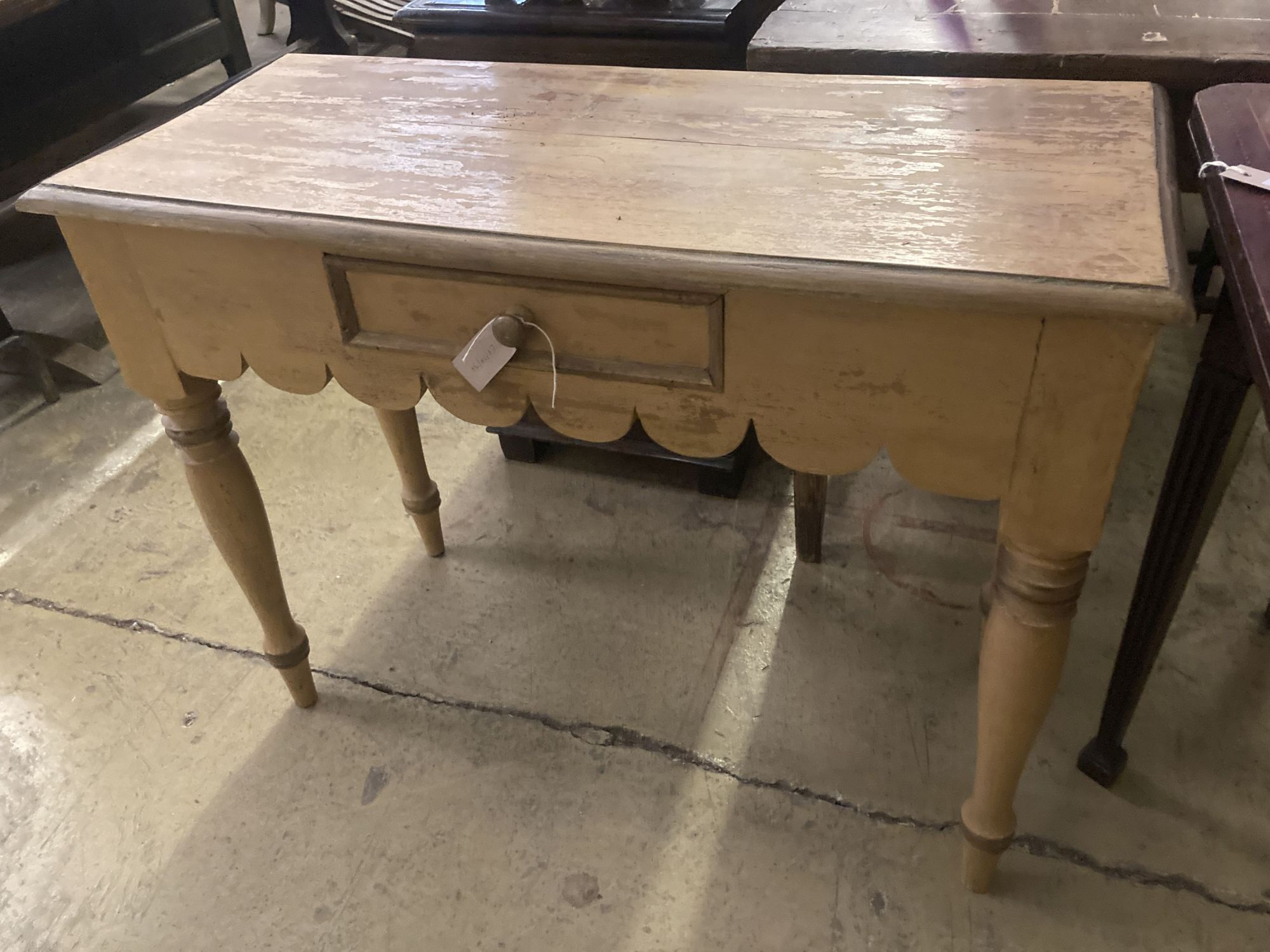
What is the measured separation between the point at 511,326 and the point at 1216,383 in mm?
655

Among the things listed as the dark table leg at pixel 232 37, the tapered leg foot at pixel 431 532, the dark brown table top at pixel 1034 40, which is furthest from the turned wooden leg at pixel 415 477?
the dark table leg at pixel 232 37

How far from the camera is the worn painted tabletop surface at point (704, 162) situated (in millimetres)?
739

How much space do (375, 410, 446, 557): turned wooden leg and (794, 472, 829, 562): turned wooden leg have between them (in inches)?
22.9

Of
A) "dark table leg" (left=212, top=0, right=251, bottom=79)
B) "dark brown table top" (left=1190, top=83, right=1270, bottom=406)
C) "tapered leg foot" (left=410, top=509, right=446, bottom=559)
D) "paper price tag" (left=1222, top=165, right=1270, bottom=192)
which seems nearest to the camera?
"dark brown table top" (left=1190, top=83, right=1270, bottom=406)

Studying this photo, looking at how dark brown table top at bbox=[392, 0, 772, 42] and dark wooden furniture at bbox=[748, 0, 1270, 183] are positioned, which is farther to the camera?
dark brown table top at bbox=[392, 0, 772, 42]

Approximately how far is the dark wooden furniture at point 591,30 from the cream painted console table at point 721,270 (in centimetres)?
44

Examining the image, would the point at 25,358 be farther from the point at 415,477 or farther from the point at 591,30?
the point at 591,30

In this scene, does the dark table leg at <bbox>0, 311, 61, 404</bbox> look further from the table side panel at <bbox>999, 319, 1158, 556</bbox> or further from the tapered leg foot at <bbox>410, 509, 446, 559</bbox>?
the table side panel at <bbox>999, 319, 1158, 556</bbox>

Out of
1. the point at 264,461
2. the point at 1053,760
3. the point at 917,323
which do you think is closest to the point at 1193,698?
the point at 1053,760

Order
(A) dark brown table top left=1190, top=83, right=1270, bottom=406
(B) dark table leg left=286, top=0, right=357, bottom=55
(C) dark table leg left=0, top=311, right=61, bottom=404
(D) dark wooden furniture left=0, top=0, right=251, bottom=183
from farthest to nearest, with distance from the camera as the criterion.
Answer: (B) dark table leg left=286, top=0, right=357, bottom=55 < (D) dark wooden furniture left=0, top=0, right=251, bottom=183 < (C) dark table leg left=0, top=311, right=61, bottom=404 < (A) dark brown table top left=1190, top=83, right=1270, bottom=406

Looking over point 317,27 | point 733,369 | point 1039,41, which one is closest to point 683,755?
point 733,369

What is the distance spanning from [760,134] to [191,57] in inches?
107

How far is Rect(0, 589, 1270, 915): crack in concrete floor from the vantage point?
1087mm

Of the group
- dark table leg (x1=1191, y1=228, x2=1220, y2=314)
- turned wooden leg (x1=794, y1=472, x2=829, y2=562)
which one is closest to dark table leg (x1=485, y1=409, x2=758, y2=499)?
turned wooden leg (x1=794, y1=472, x2=829, y2=562)
